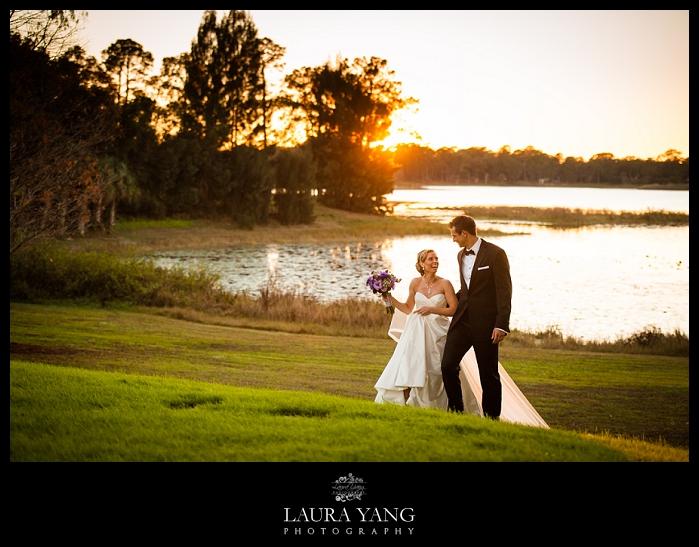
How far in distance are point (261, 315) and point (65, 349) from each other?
8.89 meters

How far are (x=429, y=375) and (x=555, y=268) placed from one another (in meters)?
30.7

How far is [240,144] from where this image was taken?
183 ft

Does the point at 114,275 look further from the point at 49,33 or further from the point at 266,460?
the point at 266,460

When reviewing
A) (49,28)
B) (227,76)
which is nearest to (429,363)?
(49,28)

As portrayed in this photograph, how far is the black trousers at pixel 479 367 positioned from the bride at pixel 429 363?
0.38 m

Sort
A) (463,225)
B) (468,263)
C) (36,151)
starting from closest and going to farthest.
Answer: (463,225)
(468,263)
(36,151)

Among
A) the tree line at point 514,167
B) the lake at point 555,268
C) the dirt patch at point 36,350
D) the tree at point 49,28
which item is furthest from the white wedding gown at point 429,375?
the tree line at point 514,167

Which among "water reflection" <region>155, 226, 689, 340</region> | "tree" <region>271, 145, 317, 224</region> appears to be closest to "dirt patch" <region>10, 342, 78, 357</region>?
"water reflection" <region>155, 226, 689, 340</region>

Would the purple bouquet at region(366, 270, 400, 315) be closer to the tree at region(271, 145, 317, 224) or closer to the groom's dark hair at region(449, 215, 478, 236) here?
the groom's dark hair at region(449, 215, 478, 236)

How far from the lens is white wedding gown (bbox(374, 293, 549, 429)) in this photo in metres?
8.68

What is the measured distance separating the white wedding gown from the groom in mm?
385

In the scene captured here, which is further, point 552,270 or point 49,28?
point 552,270
